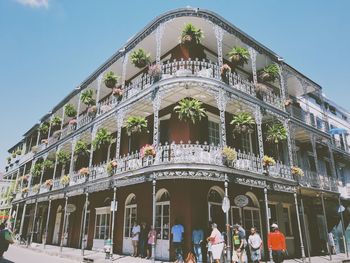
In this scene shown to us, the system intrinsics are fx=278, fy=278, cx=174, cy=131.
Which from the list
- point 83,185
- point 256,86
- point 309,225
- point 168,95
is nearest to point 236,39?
point 256,86

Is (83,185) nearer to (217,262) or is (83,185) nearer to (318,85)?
(217,262)

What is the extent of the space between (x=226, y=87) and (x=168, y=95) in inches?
113

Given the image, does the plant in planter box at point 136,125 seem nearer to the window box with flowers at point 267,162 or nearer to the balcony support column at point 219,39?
the balcony support column at point 219,39

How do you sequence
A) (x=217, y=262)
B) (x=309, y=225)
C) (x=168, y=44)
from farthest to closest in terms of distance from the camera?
(x=309, y=225)
(x=168, y=44)
(x=217, y=262)

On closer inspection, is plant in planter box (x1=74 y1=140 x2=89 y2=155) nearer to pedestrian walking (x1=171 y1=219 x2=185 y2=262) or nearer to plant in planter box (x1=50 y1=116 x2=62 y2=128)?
plant in planter box (x1=50 y1=116 x2=62 y2=128)

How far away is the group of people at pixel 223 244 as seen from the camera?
33.7 ft

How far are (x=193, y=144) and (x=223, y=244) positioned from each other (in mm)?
4423

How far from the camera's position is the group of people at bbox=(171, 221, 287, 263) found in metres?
10.3

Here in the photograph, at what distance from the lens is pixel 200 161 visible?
11.3 m

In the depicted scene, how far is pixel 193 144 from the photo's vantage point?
12688 mm

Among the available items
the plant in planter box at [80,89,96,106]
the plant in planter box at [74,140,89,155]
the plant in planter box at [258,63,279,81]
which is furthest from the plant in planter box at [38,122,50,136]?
the plant in planter box at [258,63,279,81]

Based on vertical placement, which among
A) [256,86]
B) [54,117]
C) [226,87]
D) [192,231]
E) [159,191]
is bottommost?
[192,231]

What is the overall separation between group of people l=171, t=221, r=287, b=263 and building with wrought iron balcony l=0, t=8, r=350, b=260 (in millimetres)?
531

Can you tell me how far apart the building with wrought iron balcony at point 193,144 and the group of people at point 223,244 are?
20.9 inches
